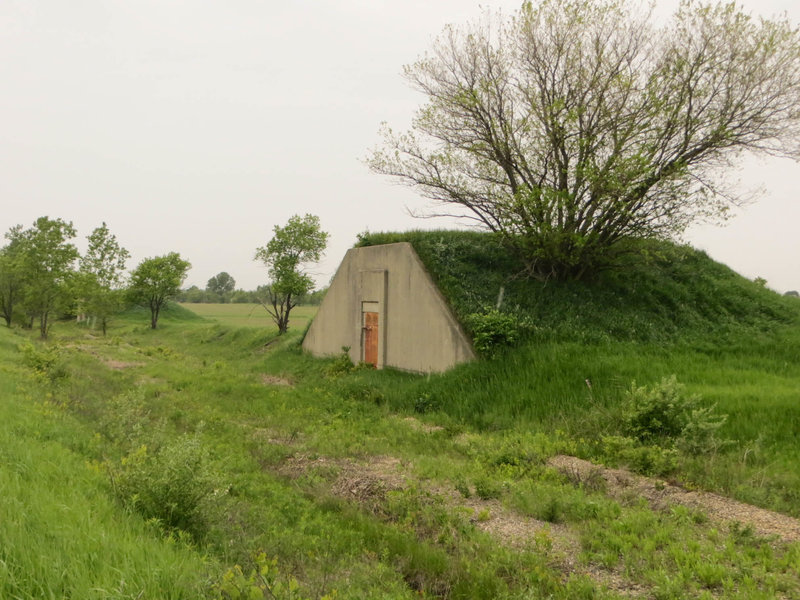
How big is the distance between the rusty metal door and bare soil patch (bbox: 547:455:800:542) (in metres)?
10.1

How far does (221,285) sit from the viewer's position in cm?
13462

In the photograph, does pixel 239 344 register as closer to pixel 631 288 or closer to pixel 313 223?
pixel 313 223

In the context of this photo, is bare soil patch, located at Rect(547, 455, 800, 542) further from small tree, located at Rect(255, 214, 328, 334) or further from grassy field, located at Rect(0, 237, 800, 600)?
small tree, located at Rect(255, 214, 328, 334)

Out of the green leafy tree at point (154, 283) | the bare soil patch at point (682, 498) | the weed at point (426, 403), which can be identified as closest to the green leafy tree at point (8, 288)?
the green leafy tree at point (154, 283)

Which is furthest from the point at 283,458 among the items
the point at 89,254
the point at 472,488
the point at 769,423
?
the point at 89,254

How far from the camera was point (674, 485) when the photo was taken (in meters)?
6.80

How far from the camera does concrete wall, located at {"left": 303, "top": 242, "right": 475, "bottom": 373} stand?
14578 millimetres

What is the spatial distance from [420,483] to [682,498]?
329 cm

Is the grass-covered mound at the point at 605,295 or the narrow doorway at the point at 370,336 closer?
the grass-covered mound at the point at 605,295

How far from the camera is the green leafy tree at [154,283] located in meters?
45.7

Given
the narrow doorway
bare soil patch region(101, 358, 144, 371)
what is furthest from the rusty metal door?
bare soil patch region(101, 358, 144, 371)

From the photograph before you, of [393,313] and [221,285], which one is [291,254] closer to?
[393,313]

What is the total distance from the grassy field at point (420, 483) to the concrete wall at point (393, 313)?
4.35 feet

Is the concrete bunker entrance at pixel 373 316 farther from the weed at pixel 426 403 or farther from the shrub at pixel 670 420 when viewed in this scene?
the shrub at pixel 670 420
